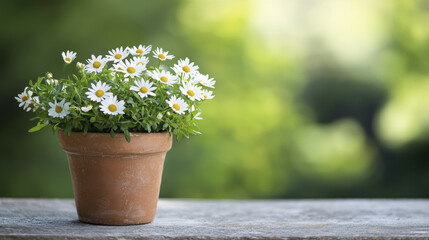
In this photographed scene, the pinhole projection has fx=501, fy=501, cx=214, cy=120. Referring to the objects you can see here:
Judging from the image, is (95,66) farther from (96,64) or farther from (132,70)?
(132,70)

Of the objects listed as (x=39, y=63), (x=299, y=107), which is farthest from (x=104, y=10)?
(x=299, y=107)

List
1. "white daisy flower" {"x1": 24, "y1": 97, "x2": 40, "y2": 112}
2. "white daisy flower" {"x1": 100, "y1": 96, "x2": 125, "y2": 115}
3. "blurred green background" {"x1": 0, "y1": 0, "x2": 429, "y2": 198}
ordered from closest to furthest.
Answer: "white daisy flower" {"x1": 100, "y1": 96, "x2": 125, "y2": 115} → "white daisy flower" {"x1": 24, "y1": 97, "x2": 40, "y2": 112} → "blurred green background" {"x1": 0, "y1": 0, "x2": 429, "y2": 198}

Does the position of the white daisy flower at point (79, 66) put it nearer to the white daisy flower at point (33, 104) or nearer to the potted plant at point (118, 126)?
the potted plant at point (118, 126)

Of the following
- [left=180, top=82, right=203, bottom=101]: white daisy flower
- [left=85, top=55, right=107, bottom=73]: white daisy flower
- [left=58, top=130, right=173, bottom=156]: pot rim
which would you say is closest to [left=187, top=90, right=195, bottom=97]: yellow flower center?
[left=180, top=82, right=203, bottom=101]: white daisy flower

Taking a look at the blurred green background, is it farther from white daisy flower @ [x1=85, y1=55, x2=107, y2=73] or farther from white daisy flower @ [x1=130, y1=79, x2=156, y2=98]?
white daisy flower @ [x1=130, y1=79, x2=156, y2=98]

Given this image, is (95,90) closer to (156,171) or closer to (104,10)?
(156,171)
